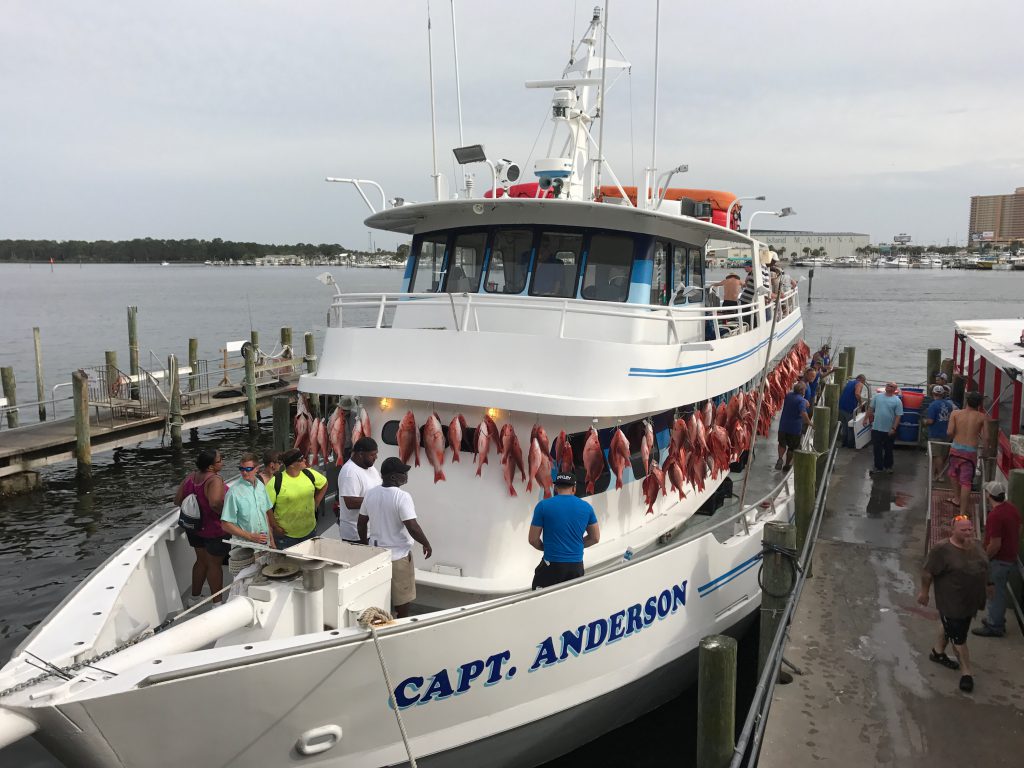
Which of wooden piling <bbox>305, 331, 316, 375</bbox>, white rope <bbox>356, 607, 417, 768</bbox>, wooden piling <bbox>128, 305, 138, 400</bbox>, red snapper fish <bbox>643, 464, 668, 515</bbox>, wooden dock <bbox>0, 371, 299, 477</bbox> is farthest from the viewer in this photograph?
wooden piling <bbox>305, 331, 316, 375</bbox>

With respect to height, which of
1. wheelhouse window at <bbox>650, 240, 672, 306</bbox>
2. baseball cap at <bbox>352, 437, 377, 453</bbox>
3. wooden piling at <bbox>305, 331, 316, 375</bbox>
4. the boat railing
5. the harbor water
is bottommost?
the harbor water

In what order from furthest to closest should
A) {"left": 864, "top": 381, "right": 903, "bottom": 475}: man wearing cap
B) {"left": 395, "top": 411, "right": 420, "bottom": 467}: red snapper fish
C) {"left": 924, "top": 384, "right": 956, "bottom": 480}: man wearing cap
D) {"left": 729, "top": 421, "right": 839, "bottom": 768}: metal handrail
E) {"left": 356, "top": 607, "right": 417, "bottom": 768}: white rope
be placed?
{"left": 924, "top": 384, "right": 956, "bottom": 480}: man wearing cap → {"left": 864, "top": 381, "right": 903, "bottom": 475}: man wearing cap → {"left": 395, "top": 411, "right": 420, "bottom": 467}: red snapper fish → {"left": 729, "top": 421, "right": 839, "bottom": 768}: metal handrail → {"left": 356, "top": 607, "right": 417, "bottom": 768}: white rope

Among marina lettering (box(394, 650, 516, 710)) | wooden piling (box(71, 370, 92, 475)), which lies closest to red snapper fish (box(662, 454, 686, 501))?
marina lettering (box(394, 650, 516, 710))

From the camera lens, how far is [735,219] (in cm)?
1340

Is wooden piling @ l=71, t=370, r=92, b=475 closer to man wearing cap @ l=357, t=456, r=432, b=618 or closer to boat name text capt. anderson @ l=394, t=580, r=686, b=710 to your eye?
man wearing cap @ l=357, t=456, r=432, b=618

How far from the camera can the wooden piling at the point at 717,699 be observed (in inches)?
223

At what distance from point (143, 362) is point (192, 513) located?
122 ft

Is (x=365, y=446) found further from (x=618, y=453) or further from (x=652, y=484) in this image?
(x=652, y=484)

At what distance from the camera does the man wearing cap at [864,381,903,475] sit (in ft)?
40.1

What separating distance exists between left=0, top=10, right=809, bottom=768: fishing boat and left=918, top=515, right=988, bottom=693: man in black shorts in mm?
1904

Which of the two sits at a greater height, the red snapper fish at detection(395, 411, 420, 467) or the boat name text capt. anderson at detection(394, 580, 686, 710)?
the red snapper fish at detection(395, 411, 420, 467)

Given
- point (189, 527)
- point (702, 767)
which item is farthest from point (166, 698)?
point (702, 767)

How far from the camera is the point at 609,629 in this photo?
249 inches

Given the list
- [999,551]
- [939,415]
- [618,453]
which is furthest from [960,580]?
[939,415]
